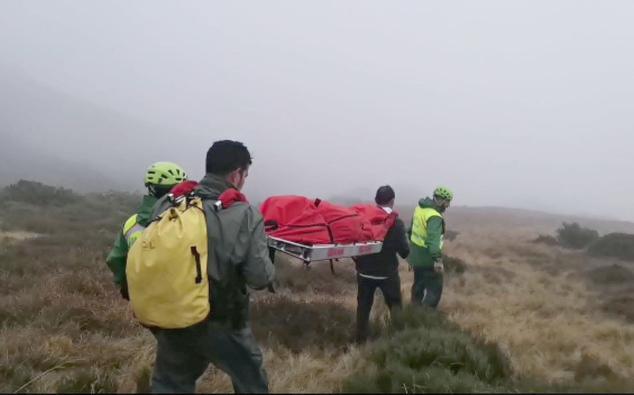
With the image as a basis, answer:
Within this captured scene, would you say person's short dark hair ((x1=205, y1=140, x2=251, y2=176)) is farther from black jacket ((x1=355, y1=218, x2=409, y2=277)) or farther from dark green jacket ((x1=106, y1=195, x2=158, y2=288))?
black jacket ((x1=355, y1=218, x2=409, y2=277))

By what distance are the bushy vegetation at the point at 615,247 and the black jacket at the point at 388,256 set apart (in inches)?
621

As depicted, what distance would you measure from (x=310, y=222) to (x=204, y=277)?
1.88m

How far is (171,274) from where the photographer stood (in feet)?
9.63

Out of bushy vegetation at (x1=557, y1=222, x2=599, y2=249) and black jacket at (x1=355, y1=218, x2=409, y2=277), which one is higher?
black jacket at (x1=355, y1=218, x2=409, y2=277)

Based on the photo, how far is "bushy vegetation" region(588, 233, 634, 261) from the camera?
64.1ft

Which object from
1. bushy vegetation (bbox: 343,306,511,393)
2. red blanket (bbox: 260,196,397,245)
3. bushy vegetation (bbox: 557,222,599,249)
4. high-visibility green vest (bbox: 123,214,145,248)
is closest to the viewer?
bushy vegetation (bbox: 343,306,511,393)

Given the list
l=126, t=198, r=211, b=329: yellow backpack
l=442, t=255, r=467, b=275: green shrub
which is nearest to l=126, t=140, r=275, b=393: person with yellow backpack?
l=126, t=198, r=211, b=329: yellow backpack

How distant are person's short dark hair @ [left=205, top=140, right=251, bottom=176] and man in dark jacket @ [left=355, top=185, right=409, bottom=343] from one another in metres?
3.46

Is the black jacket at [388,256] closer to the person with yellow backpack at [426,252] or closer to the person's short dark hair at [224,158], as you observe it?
the person with yellow backpack at [426,252]

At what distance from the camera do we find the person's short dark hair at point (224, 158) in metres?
3.52

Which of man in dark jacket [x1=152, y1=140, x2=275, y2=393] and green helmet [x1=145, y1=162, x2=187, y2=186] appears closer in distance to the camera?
man in dark jacket [x1=152, y1=140, x2=275, y2=393]

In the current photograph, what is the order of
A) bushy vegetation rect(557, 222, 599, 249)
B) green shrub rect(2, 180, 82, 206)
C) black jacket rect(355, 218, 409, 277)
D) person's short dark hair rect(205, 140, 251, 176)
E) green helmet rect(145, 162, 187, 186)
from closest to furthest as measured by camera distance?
person's short dark hair rect(205, 140, 251, 176) < green helmet rect(145, 162, 187, 186) < black jacket rect(355, 218, 409, 277) < bushy vegetation rect(557, 222, 599, 249) < green shrub rect(2, 180, 82, 206)

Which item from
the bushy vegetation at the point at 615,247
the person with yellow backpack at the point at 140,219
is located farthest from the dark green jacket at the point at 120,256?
the bushy vegetation at the point at 615,247

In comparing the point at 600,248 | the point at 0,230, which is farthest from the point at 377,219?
the point at 600,248
